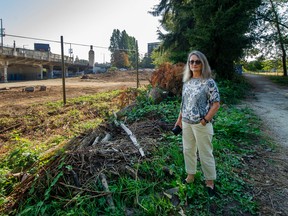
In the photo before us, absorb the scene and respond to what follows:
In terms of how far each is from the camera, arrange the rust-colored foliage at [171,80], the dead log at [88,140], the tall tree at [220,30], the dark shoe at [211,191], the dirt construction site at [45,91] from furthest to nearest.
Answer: the dirt construction site at [45,91]
the tall tree at [220,30]
the rust-colored foliage at [171,80]
the dead log at [88,140]
the dark shoe at [211,191]

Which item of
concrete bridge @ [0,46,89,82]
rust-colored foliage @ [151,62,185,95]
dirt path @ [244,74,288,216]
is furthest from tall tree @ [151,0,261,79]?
concrete bridge @ [0,46,89,82]

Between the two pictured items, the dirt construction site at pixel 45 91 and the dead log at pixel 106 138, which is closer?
the dead log at pixel 106 138

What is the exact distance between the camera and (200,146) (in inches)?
99.9

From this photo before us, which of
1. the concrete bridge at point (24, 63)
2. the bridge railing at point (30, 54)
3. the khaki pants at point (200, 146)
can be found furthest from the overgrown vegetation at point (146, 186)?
the concrete bridge at point (24, 63)

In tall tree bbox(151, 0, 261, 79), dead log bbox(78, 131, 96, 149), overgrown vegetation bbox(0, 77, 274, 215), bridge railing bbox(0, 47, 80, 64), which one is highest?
bridge railing bbox(0, 47, 80, 64)

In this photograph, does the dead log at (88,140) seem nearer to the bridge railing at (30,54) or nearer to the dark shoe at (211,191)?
the dark shoe at (211,191)

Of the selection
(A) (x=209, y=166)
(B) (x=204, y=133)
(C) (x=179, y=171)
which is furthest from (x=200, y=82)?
(C) (x=179, y=171)

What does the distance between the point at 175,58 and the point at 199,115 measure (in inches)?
417

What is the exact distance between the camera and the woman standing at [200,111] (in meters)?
2.49

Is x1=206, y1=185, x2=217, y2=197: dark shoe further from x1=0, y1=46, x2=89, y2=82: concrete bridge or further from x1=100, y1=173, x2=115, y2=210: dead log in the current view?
x1=0, y1=46, x2=89, y2=82: concrete bridge

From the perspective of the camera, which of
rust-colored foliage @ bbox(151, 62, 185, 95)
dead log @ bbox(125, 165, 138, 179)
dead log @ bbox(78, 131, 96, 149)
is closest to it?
dead log @ bbox(125, 165, 138, 179)

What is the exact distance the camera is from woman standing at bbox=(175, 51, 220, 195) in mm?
2488

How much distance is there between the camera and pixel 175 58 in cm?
1262

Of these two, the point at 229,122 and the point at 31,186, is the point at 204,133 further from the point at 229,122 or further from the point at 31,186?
the point at 229,122
